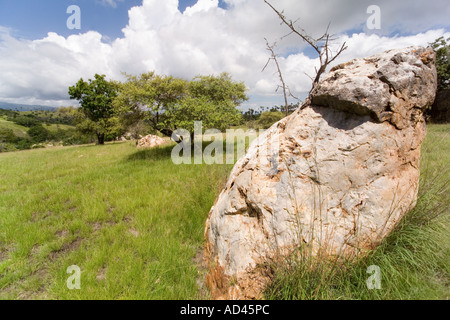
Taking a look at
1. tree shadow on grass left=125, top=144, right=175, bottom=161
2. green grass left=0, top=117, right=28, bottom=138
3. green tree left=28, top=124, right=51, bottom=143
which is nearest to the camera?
tree shadow on grass left=125, top=144, right=175, bottom=161

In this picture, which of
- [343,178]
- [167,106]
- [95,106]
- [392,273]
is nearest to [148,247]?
[343,178]

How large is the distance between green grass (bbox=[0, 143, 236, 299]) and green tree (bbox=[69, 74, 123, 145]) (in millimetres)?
Result: 19538

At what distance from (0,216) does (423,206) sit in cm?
825

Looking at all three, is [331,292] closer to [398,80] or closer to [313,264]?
[313,264]

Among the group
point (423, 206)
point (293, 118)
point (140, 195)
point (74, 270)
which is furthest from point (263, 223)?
point (140, 195)

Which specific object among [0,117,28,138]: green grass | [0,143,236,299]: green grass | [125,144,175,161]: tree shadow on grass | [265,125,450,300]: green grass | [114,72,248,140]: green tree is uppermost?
[0,117,28,138]: green grass

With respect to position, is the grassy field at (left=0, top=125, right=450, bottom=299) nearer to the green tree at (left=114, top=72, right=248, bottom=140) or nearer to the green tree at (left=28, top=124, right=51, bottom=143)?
the green tree at (left=114, top=72, right=248, bottom=140)

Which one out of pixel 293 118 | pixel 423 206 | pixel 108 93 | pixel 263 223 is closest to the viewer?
pixel 263 223

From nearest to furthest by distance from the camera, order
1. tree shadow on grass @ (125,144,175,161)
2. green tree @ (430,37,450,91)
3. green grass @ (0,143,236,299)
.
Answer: green grass @ (0,143,236,299)
tree shadow on grass @ (125,144,175,161)
green tree @ (430,37,450,91)

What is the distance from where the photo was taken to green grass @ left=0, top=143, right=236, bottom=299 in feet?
7.94

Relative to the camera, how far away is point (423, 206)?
8.50 feet

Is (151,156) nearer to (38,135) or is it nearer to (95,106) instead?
(95,106)

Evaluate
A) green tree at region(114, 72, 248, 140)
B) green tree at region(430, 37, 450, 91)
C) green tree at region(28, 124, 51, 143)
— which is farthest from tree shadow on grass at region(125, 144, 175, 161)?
green tree at region(28, 124, 51, 143)

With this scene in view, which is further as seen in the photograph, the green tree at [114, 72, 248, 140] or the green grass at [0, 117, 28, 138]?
the green grass at [0, 117, 28, 138]
